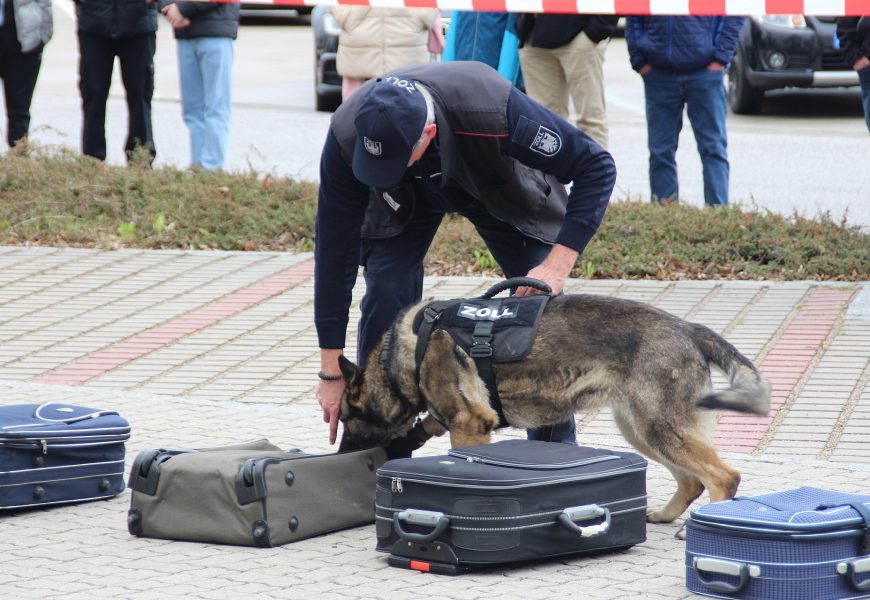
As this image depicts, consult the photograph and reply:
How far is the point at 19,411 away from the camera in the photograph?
5.23m

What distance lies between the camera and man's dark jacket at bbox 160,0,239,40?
33.6 feet

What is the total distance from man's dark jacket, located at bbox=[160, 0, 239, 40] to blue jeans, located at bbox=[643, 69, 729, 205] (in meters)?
3.27

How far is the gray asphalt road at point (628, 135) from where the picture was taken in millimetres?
11414

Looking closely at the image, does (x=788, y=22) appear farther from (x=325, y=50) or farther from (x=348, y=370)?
(x=348, y=370)

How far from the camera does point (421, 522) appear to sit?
430 cm

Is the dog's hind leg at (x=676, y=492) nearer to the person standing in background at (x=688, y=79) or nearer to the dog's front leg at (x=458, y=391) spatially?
the dog's front leg at (x=458, y=391)

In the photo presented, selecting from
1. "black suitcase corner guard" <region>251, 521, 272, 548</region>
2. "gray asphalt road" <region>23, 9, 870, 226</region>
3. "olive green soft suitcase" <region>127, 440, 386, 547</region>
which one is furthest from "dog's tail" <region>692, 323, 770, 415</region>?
"gray asphalt road" <region>23, 9, 870, 226</region>

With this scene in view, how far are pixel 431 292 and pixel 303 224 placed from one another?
69.3 inches

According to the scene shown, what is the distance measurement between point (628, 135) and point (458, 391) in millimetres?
9926

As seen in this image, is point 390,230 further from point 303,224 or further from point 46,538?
point 303,224

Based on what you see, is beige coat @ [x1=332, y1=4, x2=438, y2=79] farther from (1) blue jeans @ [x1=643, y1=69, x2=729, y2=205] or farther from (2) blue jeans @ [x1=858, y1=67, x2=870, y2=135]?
A: (2) blue jeans @ [x1=858, y1=67, x2=870, y2=135]

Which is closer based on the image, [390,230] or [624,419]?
[624,419]

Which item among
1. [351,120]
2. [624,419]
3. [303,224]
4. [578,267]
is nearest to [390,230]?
[351,120]

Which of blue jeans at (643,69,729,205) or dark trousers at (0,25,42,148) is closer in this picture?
blue jeans at (643,69,729,205)
